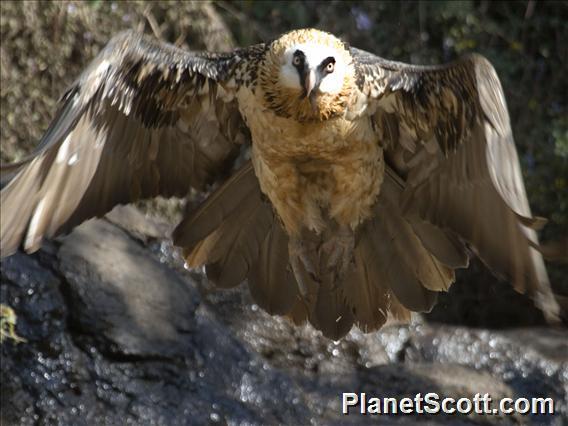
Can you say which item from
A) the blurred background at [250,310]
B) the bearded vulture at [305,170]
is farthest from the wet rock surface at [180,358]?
the bearded vulture at [305,170]

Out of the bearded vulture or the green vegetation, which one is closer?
the bearded vulture

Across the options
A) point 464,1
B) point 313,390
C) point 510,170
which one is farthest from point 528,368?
point 464,1

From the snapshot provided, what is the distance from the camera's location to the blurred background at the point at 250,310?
19.0 feet

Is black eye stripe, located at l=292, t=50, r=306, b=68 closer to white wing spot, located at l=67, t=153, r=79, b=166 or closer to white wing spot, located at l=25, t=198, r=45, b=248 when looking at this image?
white wing spot, located at l=67, t=153, r=79, b=166

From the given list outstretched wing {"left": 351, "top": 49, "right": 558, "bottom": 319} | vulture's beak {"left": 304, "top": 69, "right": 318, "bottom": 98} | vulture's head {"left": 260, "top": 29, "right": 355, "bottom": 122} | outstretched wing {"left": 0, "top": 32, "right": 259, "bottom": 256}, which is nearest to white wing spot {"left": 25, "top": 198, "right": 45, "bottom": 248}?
Answer: outstretched wing {"left": 0, "top": 32, "right": 259, "bottom": 256}

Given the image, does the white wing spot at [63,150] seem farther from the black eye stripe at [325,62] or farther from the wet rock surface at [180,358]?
the wet rock surface at [180,358]

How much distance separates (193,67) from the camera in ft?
17.4

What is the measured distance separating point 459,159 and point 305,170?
0.62 m

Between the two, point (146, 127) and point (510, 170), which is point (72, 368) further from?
point (510, 170)

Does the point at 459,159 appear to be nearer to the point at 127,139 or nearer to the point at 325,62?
the point at 325,62

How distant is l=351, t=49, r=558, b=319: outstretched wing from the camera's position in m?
4.61

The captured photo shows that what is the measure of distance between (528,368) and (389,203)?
1.31 metres

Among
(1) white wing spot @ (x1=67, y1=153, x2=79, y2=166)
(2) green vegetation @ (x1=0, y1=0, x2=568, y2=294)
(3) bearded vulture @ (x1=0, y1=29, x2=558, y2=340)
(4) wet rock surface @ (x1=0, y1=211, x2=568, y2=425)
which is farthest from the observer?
(2) green vegetation @ (x1=0, y1=0, x2=568, y2=294)

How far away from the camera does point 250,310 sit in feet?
21.9
